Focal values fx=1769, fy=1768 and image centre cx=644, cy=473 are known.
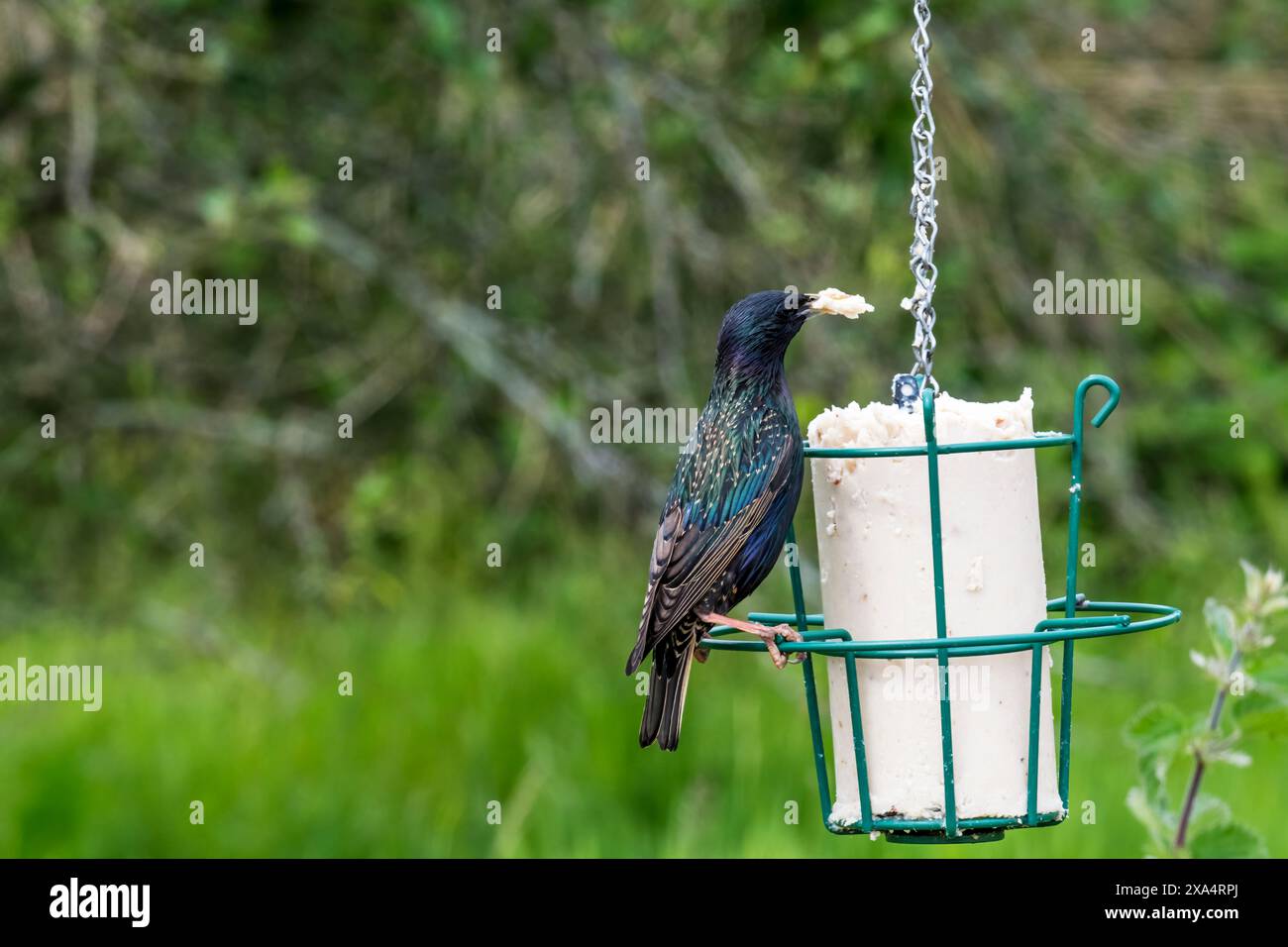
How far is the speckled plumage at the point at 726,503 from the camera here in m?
4.05

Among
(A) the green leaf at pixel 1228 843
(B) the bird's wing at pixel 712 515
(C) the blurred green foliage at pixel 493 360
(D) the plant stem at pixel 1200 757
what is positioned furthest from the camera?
→ (C) the blurred green foliage at pixel 493 360

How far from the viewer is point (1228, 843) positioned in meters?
3.30

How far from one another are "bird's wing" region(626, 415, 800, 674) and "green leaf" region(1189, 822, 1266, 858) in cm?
122

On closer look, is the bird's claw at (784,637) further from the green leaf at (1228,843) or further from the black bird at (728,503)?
the green leaf at (1228,843)

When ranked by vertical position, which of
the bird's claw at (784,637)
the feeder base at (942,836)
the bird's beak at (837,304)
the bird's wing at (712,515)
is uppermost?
the bird's beak at (837,304)

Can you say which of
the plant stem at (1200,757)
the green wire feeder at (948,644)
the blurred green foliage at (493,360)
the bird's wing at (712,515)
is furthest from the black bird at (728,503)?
the blurred green foliage at (493,360)

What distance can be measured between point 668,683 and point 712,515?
0.42 meters

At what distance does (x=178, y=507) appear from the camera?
30.7 ft

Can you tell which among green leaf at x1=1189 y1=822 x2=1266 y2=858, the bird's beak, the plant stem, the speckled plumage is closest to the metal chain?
the bird's beak

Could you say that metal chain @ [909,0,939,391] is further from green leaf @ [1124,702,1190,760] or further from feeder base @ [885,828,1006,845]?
feeder base @ [885,828,1006,845]

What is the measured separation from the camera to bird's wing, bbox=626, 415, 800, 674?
4.02 m

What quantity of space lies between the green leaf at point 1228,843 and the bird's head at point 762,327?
4.95 feet

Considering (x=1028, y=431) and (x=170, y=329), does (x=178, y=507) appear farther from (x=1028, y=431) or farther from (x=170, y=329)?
(x=1028, y=431)

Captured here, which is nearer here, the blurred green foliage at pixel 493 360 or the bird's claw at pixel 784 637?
the bird's claw at pixel 784 637
